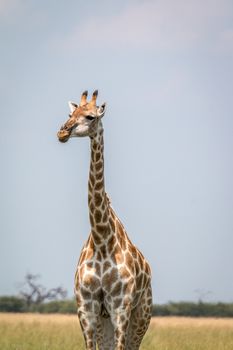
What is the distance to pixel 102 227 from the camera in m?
15.5

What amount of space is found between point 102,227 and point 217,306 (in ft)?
84.6

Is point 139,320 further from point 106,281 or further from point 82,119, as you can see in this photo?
point 82,119

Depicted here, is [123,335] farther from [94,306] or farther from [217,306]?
[217,306]

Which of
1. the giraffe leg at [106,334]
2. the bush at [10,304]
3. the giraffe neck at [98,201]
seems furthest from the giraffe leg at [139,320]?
the bush at [10,304]

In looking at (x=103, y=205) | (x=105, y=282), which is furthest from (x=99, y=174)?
(x=105, y=282)

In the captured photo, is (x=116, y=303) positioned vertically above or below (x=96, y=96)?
below

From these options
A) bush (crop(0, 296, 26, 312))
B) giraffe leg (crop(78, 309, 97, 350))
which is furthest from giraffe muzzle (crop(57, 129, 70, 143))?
bush (crop(0, 296, 26, 312))

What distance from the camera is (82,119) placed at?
15.0 m

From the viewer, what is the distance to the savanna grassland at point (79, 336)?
77.7 ft

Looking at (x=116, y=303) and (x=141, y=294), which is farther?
(x=141, y=294)

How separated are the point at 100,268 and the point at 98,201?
3.19 feet

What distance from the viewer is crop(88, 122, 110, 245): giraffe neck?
50.4ft

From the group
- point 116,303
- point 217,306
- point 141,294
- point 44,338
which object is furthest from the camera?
point 217,306

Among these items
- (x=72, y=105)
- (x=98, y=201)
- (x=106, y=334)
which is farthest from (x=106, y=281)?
(x=72, y=105)
